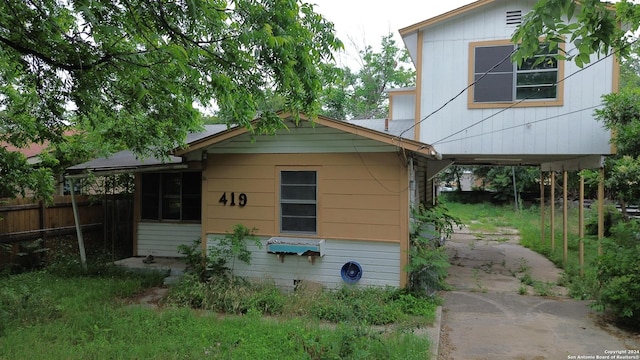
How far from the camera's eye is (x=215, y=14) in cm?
450

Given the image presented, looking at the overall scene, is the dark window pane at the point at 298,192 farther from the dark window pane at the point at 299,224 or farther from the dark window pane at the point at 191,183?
the dark window pane at the point at 191,183

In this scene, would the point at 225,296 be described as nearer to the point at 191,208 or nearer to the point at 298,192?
the point at 298,192

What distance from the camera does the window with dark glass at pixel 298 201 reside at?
7.07 m

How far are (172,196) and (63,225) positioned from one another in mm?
2680

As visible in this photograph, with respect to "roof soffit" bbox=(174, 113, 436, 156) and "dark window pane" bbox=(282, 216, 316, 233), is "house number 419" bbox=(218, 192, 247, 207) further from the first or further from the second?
"roof soffit" bbox=(174, 113, 436, 156)

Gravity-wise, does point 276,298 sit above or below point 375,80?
below

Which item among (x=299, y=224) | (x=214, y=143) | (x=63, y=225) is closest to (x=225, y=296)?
(x=299, y=224)

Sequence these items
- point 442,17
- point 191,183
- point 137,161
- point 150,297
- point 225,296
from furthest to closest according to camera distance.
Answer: point 191,183 < point 137,161 < point 442,17 < point 150,297 < point 225,296

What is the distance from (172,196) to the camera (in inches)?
365

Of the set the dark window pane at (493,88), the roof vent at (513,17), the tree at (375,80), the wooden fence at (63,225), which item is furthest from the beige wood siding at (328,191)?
the tree at (375,80)

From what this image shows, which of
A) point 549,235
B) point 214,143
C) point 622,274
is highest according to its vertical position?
point 214,143

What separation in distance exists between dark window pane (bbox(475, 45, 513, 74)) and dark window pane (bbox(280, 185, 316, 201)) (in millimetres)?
4120

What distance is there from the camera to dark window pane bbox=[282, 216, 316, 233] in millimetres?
7074

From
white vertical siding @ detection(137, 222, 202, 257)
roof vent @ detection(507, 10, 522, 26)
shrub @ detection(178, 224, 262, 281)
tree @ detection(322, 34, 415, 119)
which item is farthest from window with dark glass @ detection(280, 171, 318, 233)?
tree @ detection(322, 34, 415, 119)
